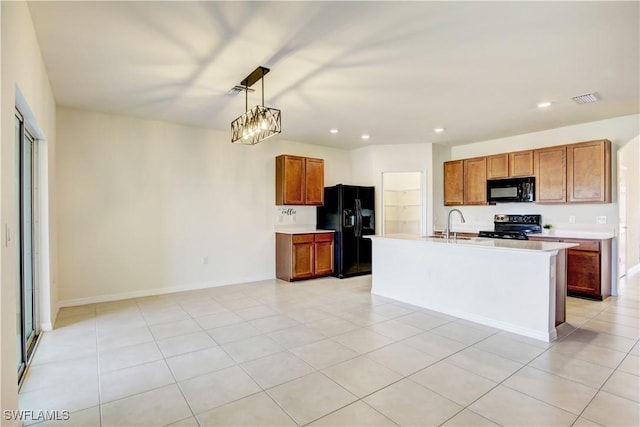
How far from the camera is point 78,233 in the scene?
14.1 feet

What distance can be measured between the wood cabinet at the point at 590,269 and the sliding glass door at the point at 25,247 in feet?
20.1

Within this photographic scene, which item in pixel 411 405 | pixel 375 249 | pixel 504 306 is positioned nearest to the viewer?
pixel 411 405

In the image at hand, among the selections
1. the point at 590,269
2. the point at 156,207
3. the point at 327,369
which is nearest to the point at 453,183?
the point at 590,269

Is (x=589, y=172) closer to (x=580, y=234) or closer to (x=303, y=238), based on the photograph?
(x=580, y=234)

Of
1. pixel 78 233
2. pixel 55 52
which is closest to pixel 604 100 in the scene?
pixel 55 52

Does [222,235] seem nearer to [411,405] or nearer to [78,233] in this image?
[78,233]

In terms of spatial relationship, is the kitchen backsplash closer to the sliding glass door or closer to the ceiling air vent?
the sliding glass door

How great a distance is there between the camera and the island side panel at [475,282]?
3.12 meters

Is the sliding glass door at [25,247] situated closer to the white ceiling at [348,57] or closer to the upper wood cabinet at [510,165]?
the white ceiling at [348,57]

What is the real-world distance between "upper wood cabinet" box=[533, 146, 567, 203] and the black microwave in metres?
0.10

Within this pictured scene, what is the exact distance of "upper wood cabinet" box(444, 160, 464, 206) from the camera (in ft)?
20.6

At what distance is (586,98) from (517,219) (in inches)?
93.0

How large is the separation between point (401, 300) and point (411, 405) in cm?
239

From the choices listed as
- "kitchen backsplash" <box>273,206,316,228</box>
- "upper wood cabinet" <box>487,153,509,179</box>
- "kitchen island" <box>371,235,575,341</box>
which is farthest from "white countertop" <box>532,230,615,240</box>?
"kitchen backsplash" <box>273,206,316,228</box>
